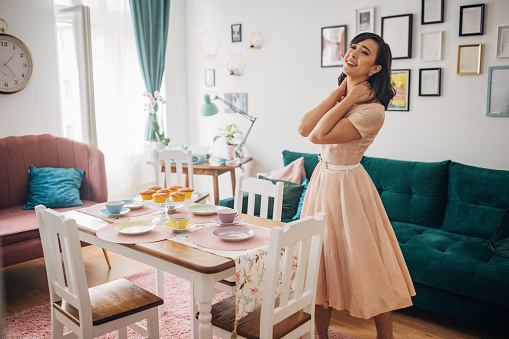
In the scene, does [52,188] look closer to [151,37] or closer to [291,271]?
[151,37]

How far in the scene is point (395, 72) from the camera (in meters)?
3.54

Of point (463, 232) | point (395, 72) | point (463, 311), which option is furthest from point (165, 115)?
point (463, 311)

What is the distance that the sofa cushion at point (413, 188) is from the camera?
315 cm

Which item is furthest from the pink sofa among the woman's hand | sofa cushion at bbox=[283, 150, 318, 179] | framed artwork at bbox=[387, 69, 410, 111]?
framed artwork at bbox=[387, 69, 410, 111]

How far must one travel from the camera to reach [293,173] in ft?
12.2

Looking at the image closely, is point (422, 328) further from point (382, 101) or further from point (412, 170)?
point (382, 101)

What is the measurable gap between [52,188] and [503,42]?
3464 mm

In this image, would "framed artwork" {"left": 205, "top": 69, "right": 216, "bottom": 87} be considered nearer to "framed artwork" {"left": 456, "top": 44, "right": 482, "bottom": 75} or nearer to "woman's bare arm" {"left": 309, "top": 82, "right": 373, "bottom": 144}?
"framed artwork" {"left": 456, "top": 44, "right": 482, "bottom": 75}

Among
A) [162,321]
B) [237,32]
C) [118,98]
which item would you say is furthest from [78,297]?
[237,32]

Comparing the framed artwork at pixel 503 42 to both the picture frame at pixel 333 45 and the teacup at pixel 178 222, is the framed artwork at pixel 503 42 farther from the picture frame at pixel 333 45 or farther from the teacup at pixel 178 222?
the teacup at pixel 178 222

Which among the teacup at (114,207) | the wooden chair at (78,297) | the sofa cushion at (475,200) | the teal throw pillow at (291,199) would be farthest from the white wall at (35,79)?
the sofa cushion at (475,200)

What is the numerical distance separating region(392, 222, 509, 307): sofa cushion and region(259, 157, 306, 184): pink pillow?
3.36 feet

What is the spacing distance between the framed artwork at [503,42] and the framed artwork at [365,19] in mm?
932

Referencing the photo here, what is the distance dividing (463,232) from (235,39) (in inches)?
110
